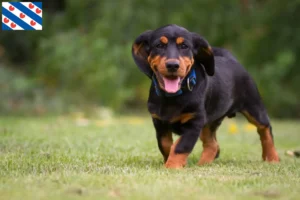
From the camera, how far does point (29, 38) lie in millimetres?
17391

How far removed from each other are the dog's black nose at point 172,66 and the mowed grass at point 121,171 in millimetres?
845

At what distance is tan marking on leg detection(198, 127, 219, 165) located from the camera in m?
6.30

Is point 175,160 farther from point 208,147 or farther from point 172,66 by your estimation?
point 208,147

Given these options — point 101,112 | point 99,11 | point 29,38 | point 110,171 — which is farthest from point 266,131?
point 29,38

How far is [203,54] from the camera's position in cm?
585

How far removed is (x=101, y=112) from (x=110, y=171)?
27.7 ft

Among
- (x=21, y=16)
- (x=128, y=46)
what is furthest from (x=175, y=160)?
(x=128, y=46)

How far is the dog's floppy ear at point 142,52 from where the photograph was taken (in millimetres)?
5711

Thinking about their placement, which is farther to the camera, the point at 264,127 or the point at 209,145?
the point at 264,127

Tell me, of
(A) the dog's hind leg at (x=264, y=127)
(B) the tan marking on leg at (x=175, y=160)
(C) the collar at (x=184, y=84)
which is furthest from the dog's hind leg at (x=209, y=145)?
(C) the collar at (x=184, y=84)

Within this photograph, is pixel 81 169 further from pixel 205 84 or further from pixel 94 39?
pixel 94 39

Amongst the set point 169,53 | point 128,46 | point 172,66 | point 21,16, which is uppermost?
point 21,16

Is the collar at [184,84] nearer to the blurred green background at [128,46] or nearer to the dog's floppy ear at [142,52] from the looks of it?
the dog's floppy ear at [142,52]

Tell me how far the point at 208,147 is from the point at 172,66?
5.02 feet
